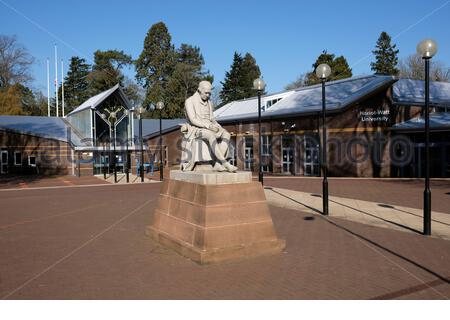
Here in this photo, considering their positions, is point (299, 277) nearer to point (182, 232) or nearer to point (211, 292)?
point (211, 292)

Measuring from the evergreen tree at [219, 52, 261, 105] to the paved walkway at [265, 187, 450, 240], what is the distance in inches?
2100

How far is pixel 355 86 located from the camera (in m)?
29.2

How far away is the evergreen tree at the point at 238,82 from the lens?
68.6m

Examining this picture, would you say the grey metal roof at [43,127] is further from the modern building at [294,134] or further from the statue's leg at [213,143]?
the statue's leg at [213,143]

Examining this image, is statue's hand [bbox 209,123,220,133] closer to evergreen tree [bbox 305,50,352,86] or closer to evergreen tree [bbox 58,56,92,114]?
evergreen tree [bbox 305,50,352,86]

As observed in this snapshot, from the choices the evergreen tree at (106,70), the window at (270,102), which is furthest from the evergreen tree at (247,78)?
the window at (270,102)

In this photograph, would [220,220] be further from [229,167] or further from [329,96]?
[329,96]

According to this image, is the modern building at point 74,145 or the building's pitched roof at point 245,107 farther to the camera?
the building's pitched roof at point 245,107

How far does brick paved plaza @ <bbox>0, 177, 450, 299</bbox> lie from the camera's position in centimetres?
554

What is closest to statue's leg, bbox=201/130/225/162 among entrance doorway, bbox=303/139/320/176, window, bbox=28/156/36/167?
entrance doorway, bbox=303/139/320/176

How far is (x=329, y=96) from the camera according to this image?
2928 cm

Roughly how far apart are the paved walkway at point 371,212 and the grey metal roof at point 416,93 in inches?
571

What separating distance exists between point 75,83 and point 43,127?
117 feet

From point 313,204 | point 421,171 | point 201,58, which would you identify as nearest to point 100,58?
point 201,58
